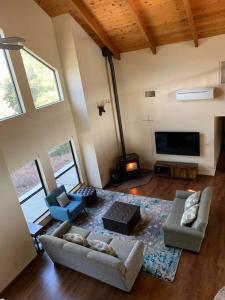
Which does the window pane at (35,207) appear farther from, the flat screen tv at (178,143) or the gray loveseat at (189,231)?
the flat screen tv at (178,143)

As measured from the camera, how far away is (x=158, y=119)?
25.9 ft

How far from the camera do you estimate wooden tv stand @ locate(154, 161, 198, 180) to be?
7.55 metres

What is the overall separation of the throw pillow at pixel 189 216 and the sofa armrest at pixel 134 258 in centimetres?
110

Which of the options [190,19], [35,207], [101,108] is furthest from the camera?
[101,108]

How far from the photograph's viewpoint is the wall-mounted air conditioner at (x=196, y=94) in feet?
21.9

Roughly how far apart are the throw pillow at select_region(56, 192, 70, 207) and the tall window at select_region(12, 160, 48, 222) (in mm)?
474

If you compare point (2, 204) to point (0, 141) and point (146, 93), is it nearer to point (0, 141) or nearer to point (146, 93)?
point (0, 141)

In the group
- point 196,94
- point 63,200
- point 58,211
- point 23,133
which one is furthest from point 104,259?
point 196,94

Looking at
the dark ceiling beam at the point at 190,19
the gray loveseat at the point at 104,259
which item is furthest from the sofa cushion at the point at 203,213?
the dark ceiling beam at the point at 190,19

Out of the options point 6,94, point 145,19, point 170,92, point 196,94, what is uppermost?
point 145,19

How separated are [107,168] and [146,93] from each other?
2.86 m

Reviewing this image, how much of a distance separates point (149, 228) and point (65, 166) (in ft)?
10.4

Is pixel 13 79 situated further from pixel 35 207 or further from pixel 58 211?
pixel 58 211

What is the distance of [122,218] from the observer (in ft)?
18.6
